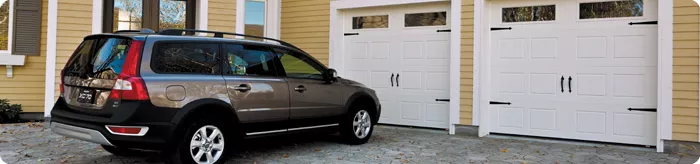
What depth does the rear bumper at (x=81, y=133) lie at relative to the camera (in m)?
4.55

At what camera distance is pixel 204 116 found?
5.02m

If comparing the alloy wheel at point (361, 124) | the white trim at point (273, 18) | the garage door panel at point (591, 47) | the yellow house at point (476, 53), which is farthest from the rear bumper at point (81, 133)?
the garage door panel at point (591, 47)

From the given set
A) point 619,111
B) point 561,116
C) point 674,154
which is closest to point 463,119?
point 561,116

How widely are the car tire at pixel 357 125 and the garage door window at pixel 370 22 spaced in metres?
2.33

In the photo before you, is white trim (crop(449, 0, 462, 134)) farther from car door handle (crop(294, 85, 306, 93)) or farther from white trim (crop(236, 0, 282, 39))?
white trim (crop(236, 0, 282, 39))

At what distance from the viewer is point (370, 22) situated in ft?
30.2

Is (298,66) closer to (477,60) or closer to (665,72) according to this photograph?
(477,60)

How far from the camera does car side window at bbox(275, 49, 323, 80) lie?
601 centimetres

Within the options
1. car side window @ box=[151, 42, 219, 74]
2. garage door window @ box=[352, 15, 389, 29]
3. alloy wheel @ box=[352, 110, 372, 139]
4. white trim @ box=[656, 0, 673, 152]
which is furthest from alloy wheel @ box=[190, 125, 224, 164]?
white trim @ box=[656, 0, 673, 152]

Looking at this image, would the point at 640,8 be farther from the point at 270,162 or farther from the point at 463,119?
the point at 270,162

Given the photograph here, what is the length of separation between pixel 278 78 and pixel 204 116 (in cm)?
102

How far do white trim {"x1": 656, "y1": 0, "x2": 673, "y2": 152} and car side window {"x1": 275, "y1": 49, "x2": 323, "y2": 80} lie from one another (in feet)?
13.7

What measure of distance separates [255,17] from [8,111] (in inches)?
169

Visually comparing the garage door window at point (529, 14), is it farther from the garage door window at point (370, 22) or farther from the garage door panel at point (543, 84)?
the garage door window at point (370, 22)
